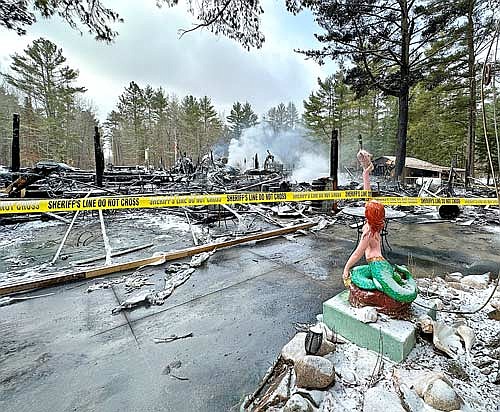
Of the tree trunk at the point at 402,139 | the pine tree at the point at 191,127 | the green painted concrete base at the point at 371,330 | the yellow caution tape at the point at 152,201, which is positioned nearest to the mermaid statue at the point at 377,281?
the green painted concrete base at the point at 371,330

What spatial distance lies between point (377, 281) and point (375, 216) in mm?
567

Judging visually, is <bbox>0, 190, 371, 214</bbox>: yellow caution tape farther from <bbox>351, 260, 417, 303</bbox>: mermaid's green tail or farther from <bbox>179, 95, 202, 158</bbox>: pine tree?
<bbox>179, 95, 202, 158</bbox>: pine tree

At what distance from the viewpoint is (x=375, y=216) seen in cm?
240

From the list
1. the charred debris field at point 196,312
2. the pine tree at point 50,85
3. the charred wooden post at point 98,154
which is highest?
the pine tree at point 50,85

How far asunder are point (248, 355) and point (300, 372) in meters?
0.63

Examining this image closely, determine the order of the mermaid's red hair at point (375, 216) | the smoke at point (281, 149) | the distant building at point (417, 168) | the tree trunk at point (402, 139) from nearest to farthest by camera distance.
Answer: the mermaid's red hair at point (375, 216)
the tree trunk at point (402, 139)
the distant building at point (417, 168)
the smoke at point (281, 149)

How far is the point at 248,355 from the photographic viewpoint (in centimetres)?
228

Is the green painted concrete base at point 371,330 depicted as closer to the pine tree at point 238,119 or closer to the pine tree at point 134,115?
the pine tree at point 134,115

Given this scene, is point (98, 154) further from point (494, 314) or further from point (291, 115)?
point (291, 115)

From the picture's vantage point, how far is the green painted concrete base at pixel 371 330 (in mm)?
1999

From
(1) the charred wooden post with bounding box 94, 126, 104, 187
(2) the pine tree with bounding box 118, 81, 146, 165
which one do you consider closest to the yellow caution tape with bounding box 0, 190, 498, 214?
(1) the charred wooden post with bounding box 94, 126, 104, 187

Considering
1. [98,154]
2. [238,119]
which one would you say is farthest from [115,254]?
[238,119]

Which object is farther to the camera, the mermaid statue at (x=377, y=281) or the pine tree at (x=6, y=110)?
the pine tree at (x=6, y=110)

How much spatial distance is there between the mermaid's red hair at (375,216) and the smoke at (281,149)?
3614cm
